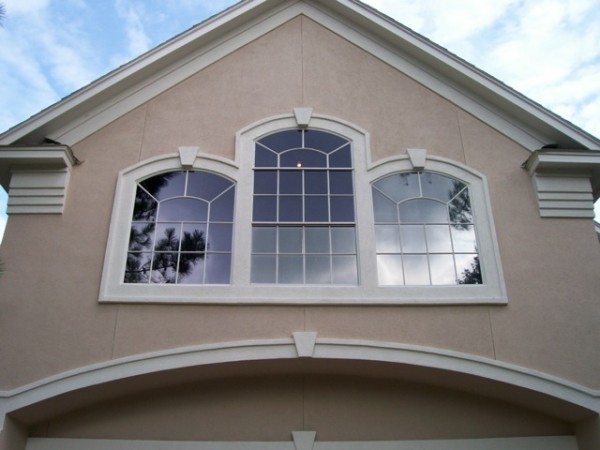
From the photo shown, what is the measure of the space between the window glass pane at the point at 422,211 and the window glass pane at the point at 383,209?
0.10m

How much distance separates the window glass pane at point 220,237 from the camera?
8.13 meters

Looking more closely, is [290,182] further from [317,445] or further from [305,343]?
A: [317,445]

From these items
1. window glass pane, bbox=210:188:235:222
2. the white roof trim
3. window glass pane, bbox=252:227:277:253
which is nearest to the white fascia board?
the white roof trim

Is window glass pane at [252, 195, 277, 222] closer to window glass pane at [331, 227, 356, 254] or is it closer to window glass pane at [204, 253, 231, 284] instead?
window glass pane at [204, 253, 231, 284]

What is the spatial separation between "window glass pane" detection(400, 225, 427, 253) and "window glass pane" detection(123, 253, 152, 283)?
3.62 metres

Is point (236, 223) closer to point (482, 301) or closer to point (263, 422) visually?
point (263, 422)

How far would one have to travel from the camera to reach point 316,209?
331 inches

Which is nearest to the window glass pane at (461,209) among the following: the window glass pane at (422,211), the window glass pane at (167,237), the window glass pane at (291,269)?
A: the window glass pane at (422,211)

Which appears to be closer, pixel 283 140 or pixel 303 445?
pixel 303 445

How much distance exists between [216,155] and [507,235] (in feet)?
14.5

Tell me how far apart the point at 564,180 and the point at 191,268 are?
18.4 feet

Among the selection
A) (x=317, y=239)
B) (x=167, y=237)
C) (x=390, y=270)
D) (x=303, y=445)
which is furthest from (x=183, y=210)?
(x=303, y=445)

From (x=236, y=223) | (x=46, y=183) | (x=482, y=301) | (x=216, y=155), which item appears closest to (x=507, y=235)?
(x=482, y=301)

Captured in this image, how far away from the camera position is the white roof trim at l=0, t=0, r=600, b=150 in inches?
342
